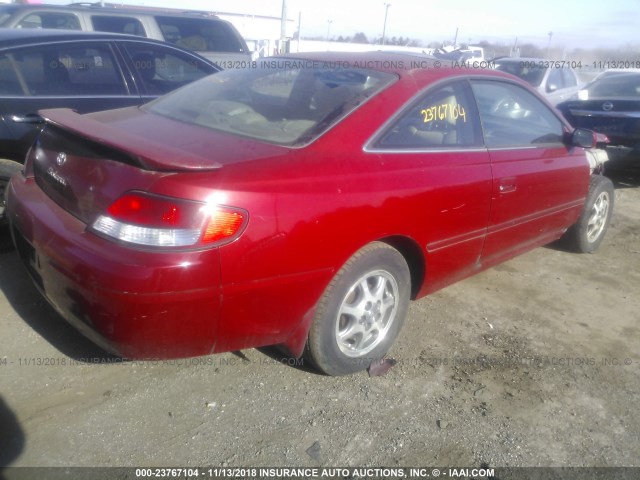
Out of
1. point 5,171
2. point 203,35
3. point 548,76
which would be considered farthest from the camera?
point 548,76

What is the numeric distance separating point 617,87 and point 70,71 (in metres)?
7.65

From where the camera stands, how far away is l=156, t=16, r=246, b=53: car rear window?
8086mm

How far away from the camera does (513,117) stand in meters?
3.69

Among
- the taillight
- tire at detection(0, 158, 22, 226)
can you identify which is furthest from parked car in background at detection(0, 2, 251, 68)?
the taillight

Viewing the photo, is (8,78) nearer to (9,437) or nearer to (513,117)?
(9,437)

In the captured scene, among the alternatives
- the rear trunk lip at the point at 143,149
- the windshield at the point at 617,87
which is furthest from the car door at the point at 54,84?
the windshield at the point at 617,87

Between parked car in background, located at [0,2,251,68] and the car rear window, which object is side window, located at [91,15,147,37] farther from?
the car rear window

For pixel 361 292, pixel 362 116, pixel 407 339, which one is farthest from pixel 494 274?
pixel 362 116

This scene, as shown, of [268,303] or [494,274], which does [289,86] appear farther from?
[494,274]

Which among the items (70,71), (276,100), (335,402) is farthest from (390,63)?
(70,71)

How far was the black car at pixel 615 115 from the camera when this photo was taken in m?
6.78

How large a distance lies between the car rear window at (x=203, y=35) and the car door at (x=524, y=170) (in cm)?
582

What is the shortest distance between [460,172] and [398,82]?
0.59 meters

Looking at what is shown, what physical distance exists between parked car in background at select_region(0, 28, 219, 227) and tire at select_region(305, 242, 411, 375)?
227 cm
